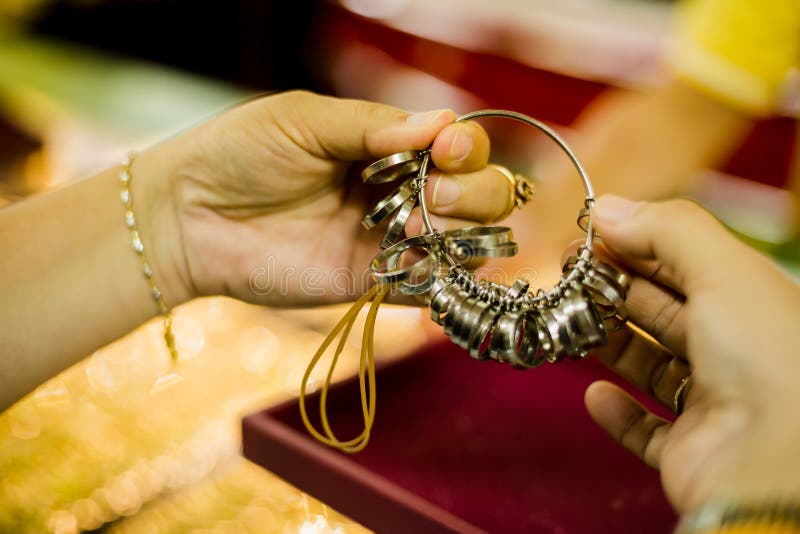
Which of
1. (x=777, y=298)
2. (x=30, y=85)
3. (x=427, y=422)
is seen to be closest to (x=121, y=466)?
(x=427, y=422)

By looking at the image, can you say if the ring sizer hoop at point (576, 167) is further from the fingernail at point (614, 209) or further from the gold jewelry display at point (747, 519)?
the gold jewelry display at point (747, 519)

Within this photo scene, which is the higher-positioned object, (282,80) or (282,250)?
(282,250)

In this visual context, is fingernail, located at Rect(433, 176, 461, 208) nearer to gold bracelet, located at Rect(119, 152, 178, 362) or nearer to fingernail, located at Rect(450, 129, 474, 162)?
fingernail, located at Rect(450, 129, 474, 162)

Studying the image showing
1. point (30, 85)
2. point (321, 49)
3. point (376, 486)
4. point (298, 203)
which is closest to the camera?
point (376, 486)

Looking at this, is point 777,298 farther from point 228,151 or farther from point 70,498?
point 70,498

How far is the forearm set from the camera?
882mm

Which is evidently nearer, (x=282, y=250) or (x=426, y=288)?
(x=426, y=288)

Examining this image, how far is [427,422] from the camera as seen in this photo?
913 mm

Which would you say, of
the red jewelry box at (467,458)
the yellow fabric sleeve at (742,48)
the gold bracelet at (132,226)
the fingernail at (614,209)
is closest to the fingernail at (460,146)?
the fingernail at (614,209)

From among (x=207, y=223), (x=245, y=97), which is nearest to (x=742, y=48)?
(x=207, y=223)

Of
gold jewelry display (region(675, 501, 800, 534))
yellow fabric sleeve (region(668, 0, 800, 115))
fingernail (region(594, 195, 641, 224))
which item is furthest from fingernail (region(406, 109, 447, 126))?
yellow fabric sleeve (region(668, 0, 800, 115))

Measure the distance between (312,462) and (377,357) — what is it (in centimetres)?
30

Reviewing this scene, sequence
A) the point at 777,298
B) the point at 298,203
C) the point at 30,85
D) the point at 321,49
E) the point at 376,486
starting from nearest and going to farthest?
the point at 777,298
the point at 376,486
the point at 298,203
the point at 30,85
the point at 321,49

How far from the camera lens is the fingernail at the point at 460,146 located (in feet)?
2.44
